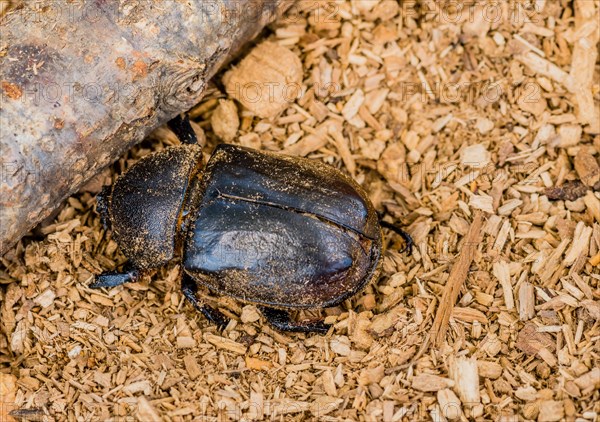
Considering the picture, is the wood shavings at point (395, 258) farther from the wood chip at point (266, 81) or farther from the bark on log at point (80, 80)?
the bark on log at point (80, 80)

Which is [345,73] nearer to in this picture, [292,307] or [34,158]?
[292,307]

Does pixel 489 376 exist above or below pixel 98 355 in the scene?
below

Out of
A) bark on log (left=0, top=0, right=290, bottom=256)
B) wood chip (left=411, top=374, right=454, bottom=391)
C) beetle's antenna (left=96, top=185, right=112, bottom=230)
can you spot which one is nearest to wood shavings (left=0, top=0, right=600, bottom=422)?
wood chip (left=411, top=374, right=454, bottom=391)

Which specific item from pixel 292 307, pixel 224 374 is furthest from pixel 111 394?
pixel 292 307

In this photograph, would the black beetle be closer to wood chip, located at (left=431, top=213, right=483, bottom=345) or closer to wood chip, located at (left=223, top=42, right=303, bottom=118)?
wood chip, located at (left=431, top=213, right=483, bottom=345)

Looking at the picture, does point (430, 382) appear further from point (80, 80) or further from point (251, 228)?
point (80, 80)

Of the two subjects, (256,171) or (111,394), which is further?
(256,171)

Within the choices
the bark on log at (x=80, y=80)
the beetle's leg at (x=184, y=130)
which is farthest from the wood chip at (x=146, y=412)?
the beetle's leg at (x=184, y=130)

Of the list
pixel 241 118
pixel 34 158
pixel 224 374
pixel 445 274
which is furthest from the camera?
pixel 241 118

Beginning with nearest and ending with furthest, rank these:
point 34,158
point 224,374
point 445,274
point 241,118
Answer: point 34,158 < point 224,374 < point 445,274 < point 241,118
